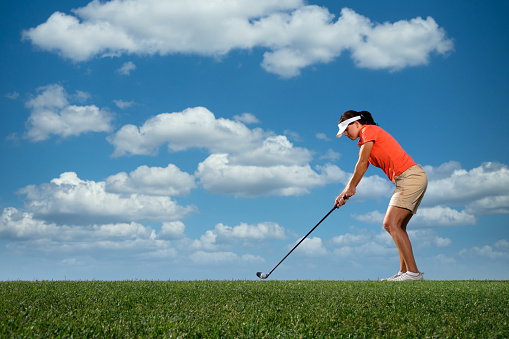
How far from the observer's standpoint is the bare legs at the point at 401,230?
25.1 ft

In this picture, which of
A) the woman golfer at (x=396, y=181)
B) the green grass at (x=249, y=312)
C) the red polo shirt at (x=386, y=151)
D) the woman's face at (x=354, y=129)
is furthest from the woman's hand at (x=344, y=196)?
the green grass at (x=249, y=312)

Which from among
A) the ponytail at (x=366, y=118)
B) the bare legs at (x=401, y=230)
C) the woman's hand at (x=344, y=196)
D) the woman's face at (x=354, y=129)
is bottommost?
the bare legs at (x=401, y=230)

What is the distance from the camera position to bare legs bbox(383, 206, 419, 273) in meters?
7.64

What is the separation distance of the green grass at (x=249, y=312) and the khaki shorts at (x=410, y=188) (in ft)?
6.00

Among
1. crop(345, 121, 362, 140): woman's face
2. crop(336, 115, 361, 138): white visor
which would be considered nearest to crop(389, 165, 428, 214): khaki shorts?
crop(345, 121, 362, 140): woman's face

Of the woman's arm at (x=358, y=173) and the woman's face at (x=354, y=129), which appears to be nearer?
the woman's arm at (x=358, y=173)

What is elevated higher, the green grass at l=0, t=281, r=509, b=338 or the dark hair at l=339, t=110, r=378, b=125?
the dark hair at l=339, t=110, r=378, b=125

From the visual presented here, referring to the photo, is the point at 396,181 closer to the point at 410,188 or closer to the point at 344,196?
the point at 410,188

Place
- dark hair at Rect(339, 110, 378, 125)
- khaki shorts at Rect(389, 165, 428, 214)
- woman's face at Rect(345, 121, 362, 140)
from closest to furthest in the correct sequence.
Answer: khaki shorts at Rect(389, 165, 428, 214) → woman's face at Rect(345, 121, 362, 140) → dark hair at Rect(339, 110, 378, 125)

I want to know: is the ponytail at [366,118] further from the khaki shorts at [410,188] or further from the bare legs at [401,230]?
the bare legs at [401,230]

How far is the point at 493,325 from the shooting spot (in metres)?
4.39

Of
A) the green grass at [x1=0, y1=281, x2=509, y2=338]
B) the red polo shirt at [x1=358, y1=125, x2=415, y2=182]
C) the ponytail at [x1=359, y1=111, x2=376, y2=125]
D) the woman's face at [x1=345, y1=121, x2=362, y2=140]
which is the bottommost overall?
the green grass at [x1=0, y1=281, x2=509, y2=338]

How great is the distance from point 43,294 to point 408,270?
5.78 m

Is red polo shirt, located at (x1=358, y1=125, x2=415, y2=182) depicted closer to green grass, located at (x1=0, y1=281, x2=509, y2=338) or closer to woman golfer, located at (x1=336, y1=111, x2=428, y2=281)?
woman golfer, located at (x1=336, y1=111, x2=428, y2=281)
